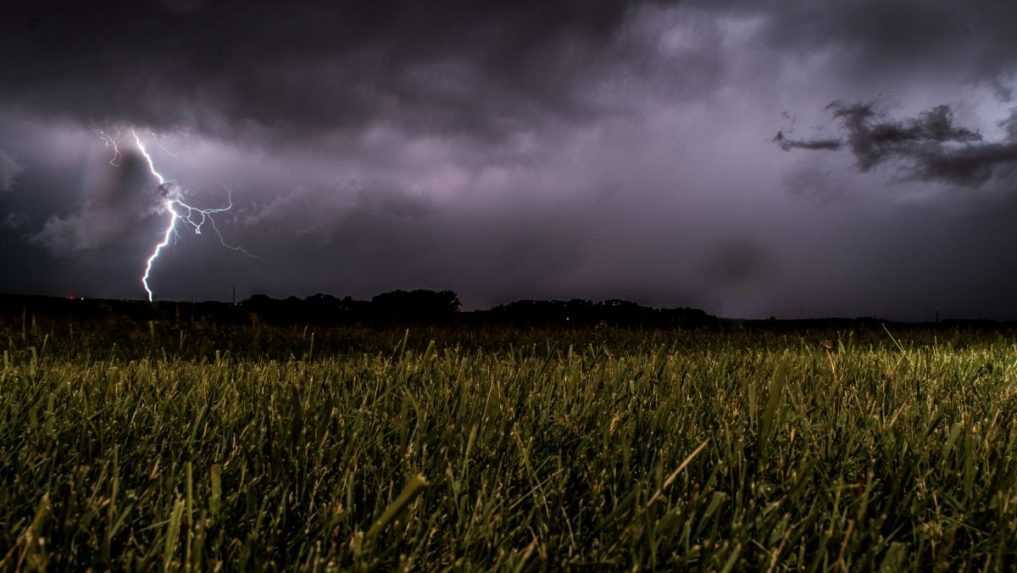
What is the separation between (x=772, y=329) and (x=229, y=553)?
10840 millimetres

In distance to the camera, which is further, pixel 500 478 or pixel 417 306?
pixel 417 306

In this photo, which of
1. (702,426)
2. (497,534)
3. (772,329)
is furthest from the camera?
(772,329)

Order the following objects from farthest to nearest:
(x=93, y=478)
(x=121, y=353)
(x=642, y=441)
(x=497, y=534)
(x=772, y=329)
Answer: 1. (x=772, y=329)
2. (x=121, y=353)
3. (x=642, y=441)
4. (x=93, y=478)
5. (x=497, y=534)

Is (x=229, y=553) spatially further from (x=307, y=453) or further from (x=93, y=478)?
(x=93, y=478)

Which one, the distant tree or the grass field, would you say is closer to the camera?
the grass field

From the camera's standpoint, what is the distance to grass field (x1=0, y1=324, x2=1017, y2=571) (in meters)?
1.32

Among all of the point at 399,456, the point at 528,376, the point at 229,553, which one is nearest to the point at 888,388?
the point at 528,376

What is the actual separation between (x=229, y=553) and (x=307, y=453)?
0.57m

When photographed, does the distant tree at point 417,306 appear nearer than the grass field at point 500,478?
No

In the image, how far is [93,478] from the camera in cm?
182

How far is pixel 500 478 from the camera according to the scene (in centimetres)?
174

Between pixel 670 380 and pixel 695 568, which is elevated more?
pixel 670 380

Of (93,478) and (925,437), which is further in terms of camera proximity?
(925,437)

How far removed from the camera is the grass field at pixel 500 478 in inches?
52.1
